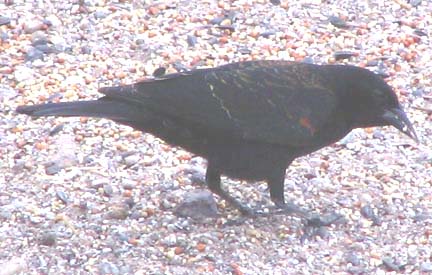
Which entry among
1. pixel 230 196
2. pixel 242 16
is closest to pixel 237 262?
pixel 230 196

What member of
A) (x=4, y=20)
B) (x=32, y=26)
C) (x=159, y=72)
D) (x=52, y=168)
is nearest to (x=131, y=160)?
(x=52, y=168)

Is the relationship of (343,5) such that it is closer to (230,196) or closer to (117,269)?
(230,196)

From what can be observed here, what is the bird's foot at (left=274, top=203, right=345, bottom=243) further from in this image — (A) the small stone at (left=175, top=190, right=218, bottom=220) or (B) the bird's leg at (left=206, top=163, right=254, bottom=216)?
(A) the small stone at (left=175, top=190, right=218, bottom=220)

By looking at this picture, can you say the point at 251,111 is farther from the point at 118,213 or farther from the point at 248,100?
the point at 118,213

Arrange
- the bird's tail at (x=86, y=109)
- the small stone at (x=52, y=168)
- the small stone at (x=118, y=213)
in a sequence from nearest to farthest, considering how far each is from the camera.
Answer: the bird's tail at (x=86, y=109) → the small stone at (x=118, y=213) → the small stone at (x=52, y=168)

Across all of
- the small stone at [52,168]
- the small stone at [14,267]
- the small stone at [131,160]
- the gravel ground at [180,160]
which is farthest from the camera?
the small stone at [131,160]

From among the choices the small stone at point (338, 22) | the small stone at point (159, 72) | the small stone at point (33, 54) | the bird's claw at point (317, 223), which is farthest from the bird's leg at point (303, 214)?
the small stone at point (338, 22)

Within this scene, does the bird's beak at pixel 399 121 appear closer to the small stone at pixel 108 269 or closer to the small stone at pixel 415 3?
the small stone at pixel 108 269
